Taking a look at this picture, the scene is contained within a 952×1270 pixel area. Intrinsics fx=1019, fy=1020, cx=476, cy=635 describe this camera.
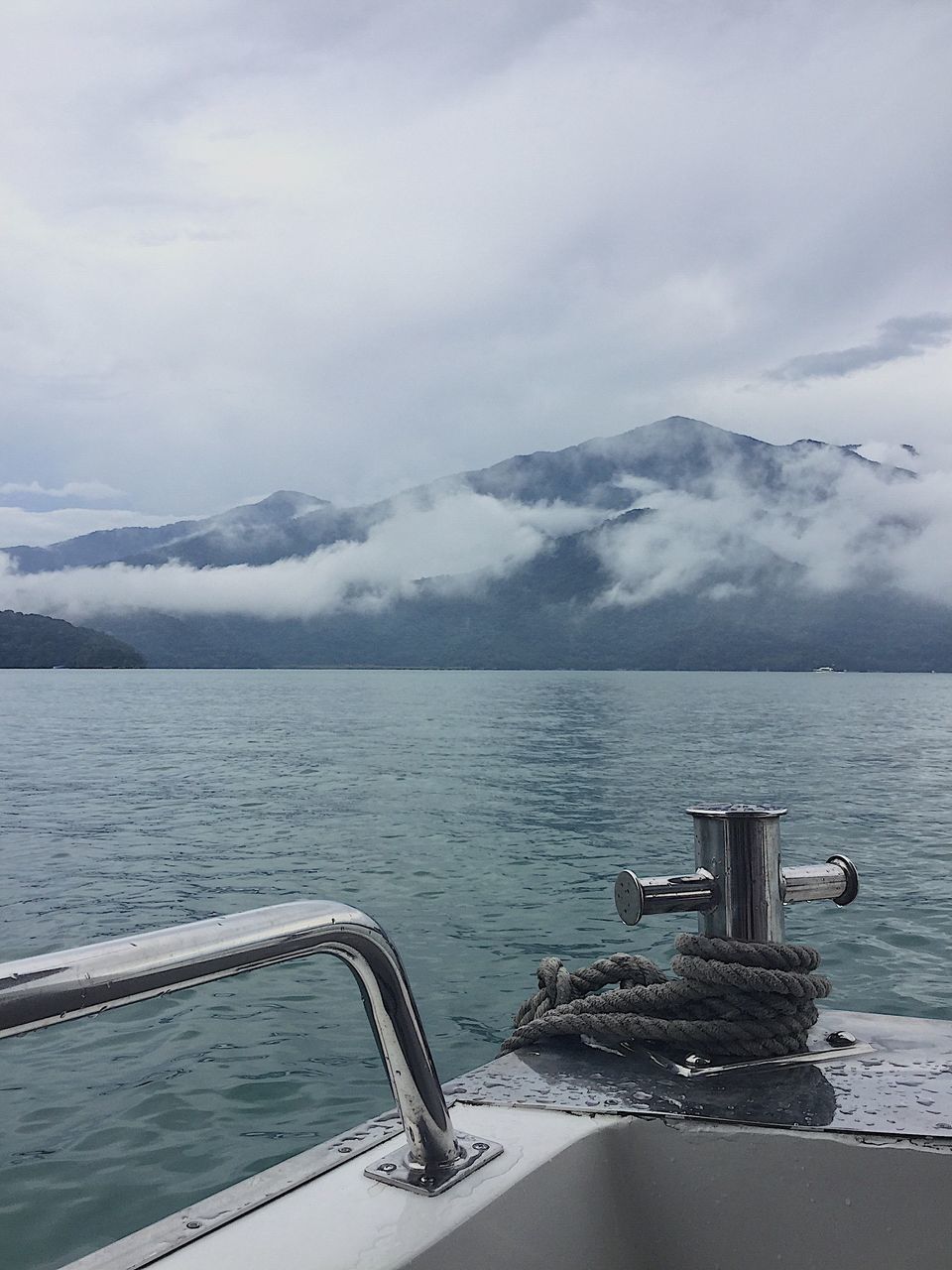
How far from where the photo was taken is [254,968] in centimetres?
99

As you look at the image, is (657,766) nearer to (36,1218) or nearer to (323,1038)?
(323,1038)

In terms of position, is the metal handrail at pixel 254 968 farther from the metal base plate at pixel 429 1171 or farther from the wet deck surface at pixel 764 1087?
the wet deck surface at pixel 764 1087

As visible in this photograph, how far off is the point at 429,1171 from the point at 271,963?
1.61ft

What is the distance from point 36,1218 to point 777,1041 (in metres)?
4.11

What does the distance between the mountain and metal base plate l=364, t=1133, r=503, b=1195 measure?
18050 centimetres

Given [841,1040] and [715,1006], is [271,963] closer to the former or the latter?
[715,1006]

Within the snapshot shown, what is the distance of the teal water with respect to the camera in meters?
Answer: 5.38

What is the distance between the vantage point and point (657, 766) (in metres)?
25.4

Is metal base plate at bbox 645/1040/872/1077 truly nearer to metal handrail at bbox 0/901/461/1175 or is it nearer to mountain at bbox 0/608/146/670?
→ metal handrail at bbox 0/901/461/1175

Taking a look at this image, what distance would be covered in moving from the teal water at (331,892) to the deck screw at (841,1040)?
372 centimetres

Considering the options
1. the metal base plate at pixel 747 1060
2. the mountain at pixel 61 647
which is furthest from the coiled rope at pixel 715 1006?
the mountain at pixel 61 647

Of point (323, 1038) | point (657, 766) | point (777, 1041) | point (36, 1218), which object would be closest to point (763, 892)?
point (777, 1041)

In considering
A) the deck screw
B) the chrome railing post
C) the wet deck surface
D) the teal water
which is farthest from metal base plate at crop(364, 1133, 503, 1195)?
the teal water

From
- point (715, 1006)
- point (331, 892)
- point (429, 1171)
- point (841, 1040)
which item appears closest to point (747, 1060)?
point (715, 1006)
